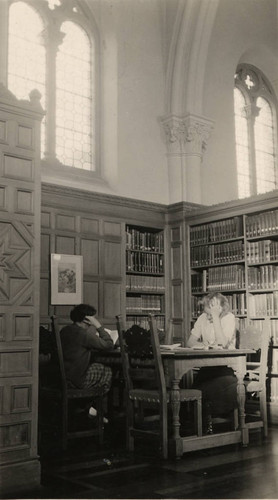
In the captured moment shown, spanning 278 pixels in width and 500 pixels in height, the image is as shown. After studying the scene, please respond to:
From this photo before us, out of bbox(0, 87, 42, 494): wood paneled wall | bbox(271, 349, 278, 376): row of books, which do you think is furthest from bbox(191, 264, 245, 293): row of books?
bbox(0, 87, 42, 494): wood paneled wall

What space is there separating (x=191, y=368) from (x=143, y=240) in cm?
363

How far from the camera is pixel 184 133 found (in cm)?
943

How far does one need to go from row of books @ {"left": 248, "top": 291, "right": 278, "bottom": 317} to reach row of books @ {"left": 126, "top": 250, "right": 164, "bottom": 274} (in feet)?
5.35

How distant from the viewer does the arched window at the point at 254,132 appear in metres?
10.7

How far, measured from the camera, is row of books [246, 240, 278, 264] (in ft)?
23.9

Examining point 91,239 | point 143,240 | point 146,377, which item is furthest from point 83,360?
point 143,240

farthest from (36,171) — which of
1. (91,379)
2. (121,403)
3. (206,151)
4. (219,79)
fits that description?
(219,79)

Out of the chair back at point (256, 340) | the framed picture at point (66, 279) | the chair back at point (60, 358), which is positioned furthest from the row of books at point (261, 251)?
the chair back at point (60, 358)

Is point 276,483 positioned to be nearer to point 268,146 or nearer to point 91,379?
point 91,379

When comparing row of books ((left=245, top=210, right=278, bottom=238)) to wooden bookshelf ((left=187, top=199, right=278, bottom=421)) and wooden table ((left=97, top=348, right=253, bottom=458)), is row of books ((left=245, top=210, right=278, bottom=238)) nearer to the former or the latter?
wooden bookshelf ((left=187, top=199, right=278, bottom=421))

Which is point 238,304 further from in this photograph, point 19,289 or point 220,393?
point 19,289

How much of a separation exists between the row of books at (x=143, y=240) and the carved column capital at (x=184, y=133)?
63.8 inches

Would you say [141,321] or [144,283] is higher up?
[144,283]

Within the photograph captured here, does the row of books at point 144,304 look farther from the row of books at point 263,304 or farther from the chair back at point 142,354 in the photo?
the chair back at point 142,354
